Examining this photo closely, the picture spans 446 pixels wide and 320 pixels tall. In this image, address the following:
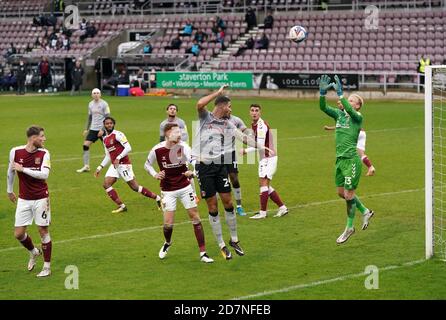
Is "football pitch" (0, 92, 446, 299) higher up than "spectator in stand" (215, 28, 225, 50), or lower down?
lower down

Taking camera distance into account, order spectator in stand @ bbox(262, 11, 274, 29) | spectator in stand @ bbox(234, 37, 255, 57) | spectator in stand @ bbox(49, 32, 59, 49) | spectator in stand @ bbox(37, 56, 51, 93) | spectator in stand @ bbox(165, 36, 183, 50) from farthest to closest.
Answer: spectator in stand @ bbox(49, 32, 59, 49)
spectator in stand @ bbox(165, 36, 183, 50)
spectator in stand @ bbox(37, 56, 51, 93)
spectator in stand @ bbox(262, 11, 274, 29)
spectator in stand @ bbox(234, 37, 255, 57)

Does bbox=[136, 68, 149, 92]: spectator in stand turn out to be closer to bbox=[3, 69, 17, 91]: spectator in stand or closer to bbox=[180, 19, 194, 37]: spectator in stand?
bbox=[180, 19, 194, 37]: spectator in stand

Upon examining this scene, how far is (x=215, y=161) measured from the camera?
1422cm

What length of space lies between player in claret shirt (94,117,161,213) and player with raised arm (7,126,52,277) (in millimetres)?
5384

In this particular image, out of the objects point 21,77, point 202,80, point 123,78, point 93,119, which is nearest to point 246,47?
point 202,80

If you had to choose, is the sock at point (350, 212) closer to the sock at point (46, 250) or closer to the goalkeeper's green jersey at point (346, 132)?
the goalkeeper's green jersey at point (346, 132)

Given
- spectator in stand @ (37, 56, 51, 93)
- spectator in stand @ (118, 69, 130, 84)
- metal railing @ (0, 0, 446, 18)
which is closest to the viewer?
metal railing @ (0, 0, 446, 18)

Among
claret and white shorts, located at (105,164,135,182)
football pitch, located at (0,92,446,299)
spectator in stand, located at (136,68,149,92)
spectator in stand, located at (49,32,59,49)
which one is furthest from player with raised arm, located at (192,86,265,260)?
spectator in stand, located at (49,32,59,49)

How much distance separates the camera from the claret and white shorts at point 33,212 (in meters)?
13.3

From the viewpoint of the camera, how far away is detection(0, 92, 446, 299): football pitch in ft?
40.3

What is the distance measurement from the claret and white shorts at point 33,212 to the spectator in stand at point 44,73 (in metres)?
43.1

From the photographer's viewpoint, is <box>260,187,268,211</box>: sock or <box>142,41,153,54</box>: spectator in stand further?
<box>142,41,153,54</box>: spectator in stand

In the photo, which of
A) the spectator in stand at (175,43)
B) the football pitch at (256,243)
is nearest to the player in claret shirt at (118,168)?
the football pitch at (256,243)
